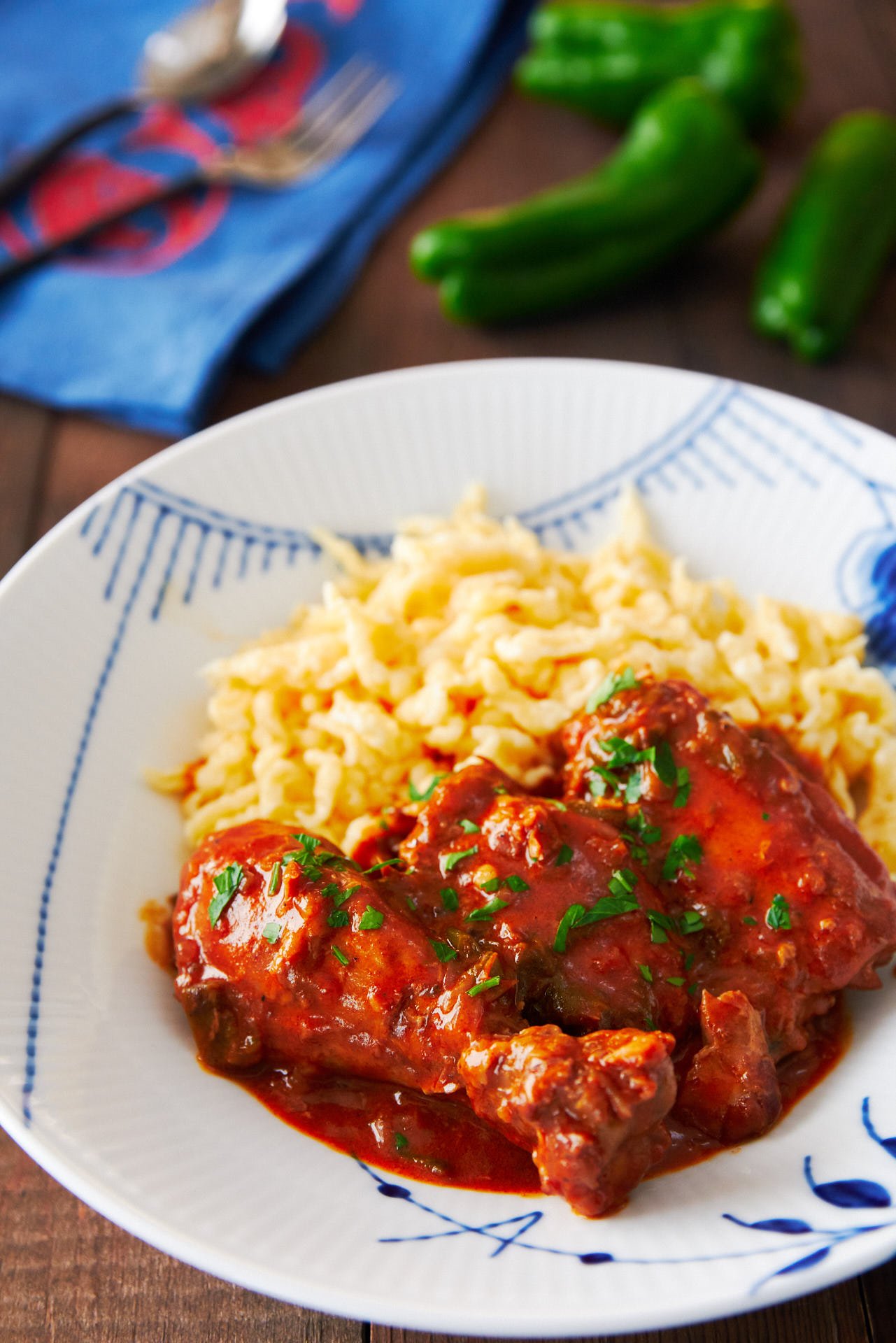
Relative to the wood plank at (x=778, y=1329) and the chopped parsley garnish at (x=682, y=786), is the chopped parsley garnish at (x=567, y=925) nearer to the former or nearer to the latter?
the chopped parsley garnish at (x=682, y=786)

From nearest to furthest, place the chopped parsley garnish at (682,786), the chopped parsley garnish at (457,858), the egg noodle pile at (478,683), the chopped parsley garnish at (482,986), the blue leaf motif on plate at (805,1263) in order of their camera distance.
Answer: the blue leaf motif on plate at (805,1263) < the chopped parsley garnish at (482,986) < the chopped parsley garnish at (457,858) < the chopped parsley garnish at (682,786) < the egg noodle pile at (478,683)

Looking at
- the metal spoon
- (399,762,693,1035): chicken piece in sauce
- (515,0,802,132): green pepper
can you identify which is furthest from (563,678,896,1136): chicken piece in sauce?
the metal spoon

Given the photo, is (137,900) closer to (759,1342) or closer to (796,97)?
(759,1342)

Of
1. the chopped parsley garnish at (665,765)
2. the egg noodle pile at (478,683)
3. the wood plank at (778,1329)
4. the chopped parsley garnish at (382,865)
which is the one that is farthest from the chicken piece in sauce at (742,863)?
the chopped parsley garnish at (382,865)

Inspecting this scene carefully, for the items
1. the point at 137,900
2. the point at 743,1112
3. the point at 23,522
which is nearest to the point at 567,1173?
the point at 743,1112

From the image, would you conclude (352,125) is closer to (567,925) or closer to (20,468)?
(20,468)

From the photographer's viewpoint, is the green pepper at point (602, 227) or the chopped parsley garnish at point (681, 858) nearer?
the chopped parsley garnish at point (681, 858)

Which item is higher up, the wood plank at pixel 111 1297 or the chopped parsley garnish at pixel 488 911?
the chopped parsley garnish at pixel 488 911

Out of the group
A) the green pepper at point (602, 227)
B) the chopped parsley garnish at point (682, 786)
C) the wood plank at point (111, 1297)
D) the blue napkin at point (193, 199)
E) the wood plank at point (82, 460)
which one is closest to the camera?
the wood plank at point (111, 1297)
